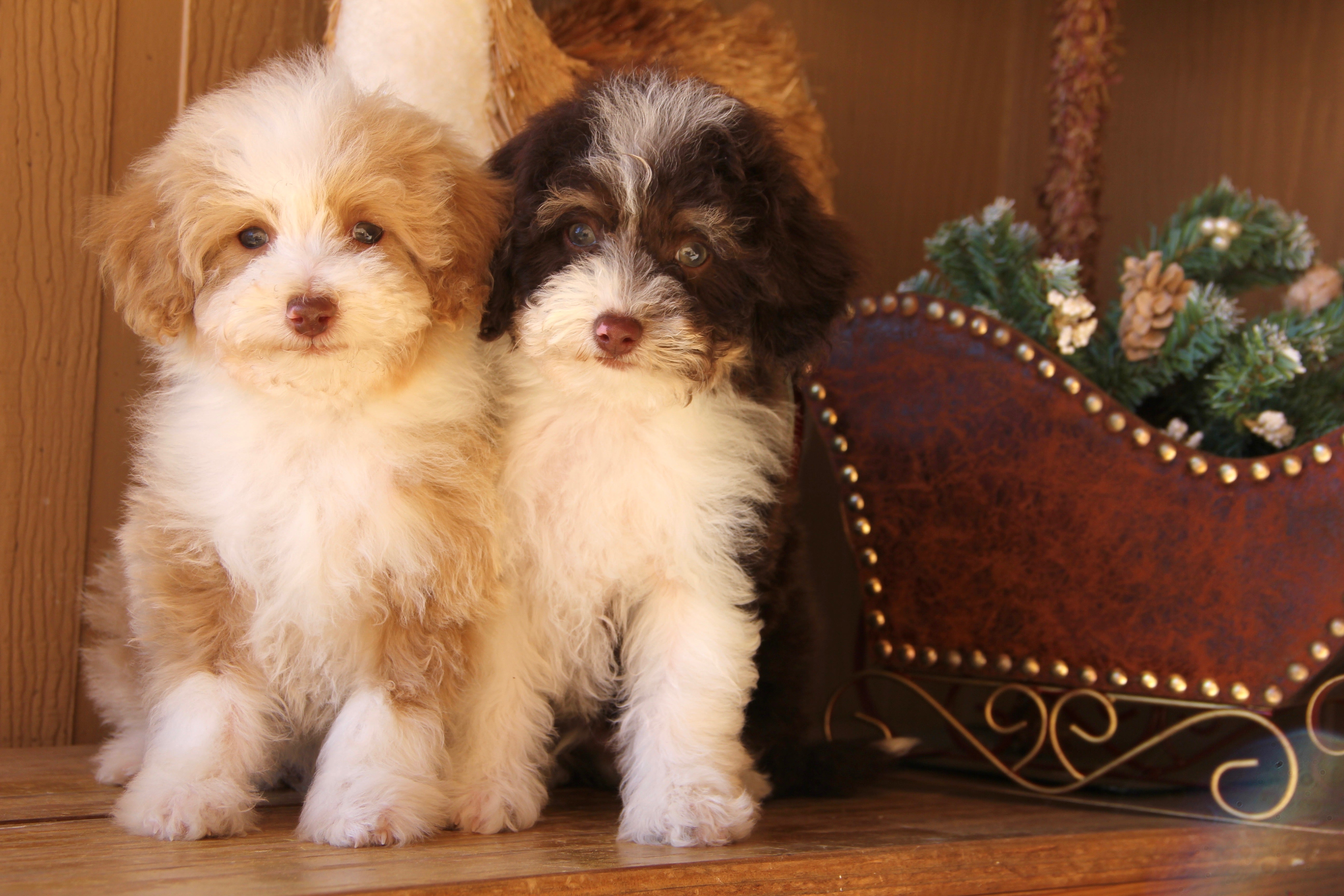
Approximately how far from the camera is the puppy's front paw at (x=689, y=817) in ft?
5.58

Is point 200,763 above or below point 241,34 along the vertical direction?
below

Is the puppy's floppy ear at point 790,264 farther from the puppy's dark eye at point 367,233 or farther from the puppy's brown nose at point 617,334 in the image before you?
the puppy's dark eye at point 367,233

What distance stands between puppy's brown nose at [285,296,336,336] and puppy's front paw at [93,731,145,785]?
0.82m

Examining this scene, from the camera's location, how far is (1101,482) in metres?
2.14

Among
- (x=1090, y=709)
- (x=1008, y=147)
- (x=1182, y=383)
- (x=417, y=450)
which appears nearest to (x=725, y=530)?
(x=417, y=450)

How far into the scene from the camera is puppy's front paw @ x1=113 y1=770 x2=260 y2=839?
158 cm

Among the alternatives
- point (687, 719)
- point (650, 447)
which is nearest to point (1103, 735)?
point (687, 719)

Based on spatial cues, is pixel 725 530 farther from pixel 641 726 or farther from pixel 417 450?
pixel 417 450

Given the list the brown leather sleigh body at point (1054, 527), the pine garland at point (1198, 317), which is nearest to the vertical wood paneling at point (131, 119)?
the brown leather sleigh body at point (1054, 527)

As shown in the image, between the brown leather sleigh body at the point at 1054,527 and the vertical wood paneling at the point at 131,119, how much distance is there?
1.44 meters

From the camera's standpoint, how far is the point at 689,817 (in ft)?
5.61

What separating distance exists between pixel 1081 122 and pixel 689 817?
1.86 meters

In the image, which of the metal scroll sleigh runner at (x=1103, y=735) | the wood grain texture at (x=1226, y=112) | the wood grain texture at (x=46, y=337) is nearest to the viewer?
the metal scroll sleigh runner at (x=1103, y=735)

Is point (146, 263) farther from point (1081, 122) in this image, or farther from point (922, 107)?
point (922, 107)
